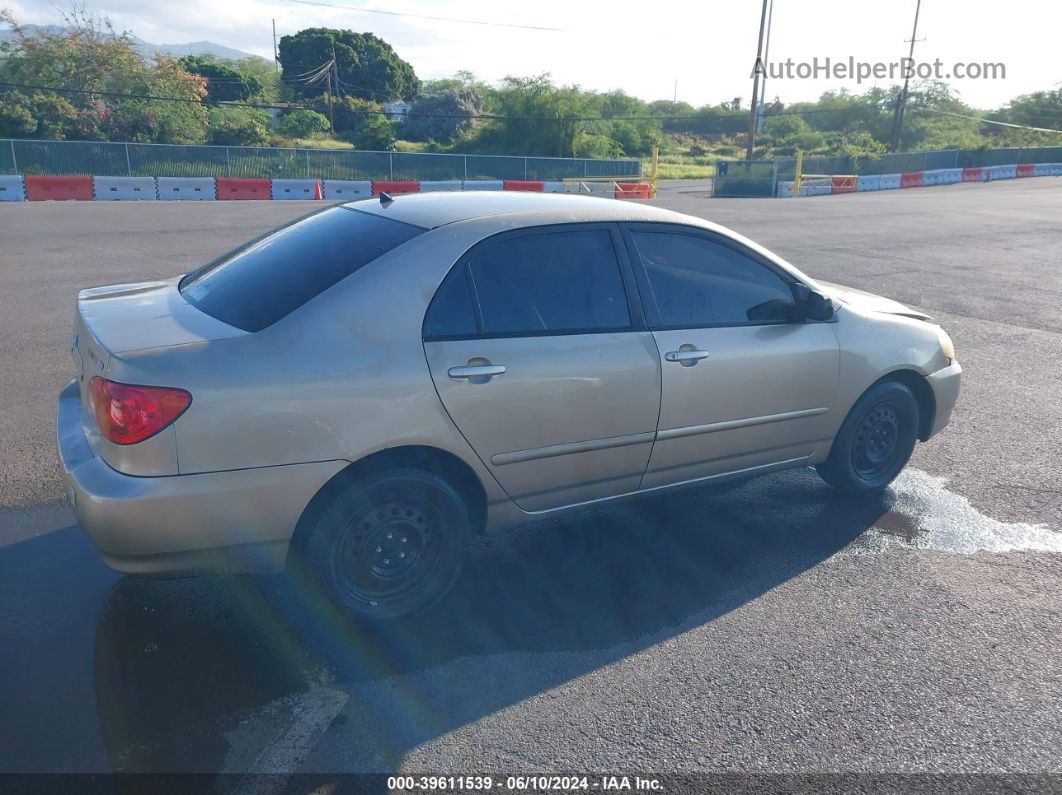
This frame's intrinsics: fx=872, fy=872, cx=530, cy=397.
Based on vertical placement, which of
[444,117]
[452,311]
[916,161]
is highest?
[444,117]

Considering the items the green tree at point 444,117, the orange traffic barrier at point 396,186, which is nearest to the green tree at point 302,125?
the green tree at point 444,117

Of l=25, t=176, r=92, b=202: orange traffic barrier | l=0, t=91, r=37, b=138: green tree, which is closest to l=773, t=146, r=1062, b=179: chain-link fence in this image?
l=25, t=176, r=92, b=202: orange traffic barrier

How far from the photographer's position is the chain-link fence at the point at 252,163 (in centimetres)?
2528

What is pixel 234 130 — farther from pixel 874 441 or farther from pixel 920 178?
pixel 874 441

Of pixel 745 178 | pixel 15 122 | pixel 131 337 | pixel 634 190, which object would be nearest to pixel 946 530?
pixel 131 337

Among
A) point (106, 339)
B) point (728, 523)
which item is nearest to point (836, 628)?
point (728, 523)

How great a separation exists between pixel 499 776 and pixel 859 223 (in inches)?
806

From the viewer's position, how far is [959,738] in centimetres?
312

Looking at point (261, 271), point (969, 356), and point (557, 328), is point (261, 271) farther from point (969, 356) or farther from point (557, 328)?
point (969, 356)

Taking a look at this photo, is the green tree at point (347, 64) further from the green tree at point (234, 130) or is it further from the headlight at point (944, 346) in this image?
the headlight at point (944, 346)

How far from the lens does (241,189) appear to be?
25.1 metres

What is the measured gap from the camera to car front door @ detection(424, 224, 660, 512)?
3.64m

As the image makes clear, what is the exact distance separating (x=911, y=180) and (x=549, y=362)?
1692 inches

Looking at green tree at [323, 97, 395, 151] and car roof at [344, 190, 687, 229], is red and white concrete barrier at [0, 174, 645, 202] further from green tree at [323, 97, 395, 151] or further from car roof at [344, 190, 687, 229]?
green tree at [323, 97, 395, 151]
